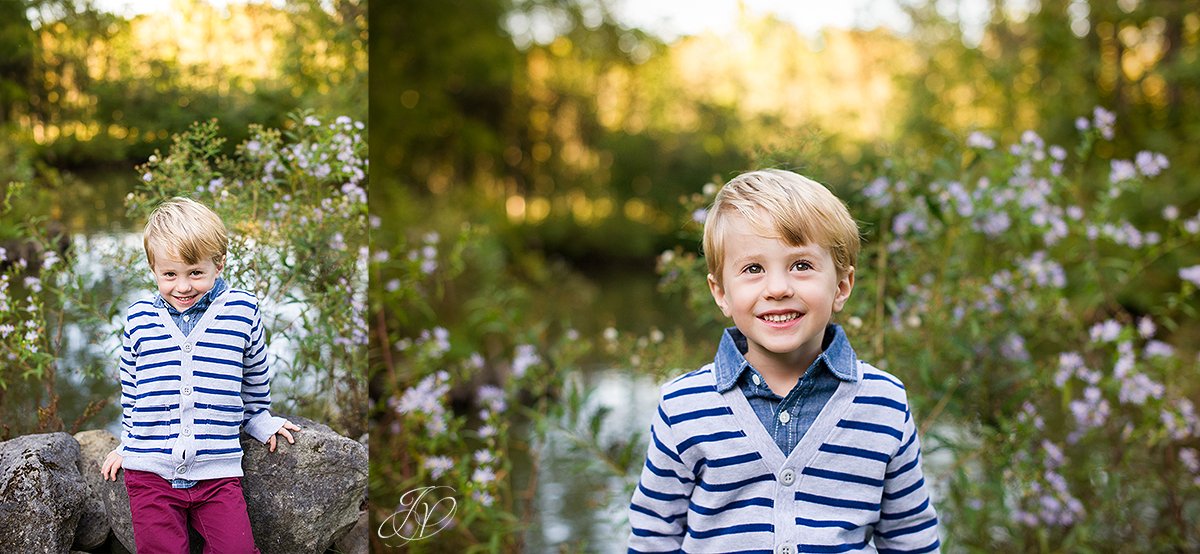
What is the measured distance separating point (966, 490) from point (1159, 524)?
3.54 ft

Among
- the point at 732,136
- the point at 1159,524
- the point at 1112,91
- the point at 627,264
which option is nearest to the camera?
the point at 1159,524

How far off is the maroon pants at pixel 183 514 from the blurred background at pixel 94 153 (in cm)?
26

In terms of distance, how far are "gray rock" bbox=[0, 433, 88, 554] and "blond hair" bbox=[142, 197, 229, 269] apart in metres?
0.45

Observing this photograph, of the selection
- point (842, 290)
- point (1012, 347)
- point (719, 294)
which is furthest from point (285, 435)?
point (1012, 347)

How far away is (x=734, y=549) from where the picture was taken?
187 cm

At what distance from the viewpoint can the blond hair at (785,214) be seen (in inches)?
72.5

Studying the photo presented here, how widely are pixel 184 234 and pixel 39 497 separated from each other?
590mm

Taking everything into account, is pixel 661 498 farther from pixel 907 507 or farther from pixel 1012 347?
pixel 1012 347

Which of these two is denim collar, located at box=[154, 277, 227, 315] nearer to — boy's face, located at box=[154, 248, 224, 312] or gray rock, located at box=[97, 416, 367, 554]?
boy's face, located at box=[154, 248, 224, 312]

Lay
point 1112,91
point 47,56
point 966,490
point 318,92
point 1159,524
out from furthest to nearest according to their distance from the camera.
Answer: point 1112,91 → point 1159,524 → point 966,490 → point 318,92 → point 47,56

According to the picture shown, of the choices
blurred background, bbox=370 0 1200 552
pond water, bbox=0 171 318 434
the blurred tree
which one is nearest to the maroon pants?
pond water, bbox=0 171 318 434

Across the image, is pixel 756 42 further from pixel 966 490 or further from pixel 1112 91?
pixel 966 490

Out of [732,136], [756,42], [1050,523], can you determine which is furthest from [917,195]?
[756,42]

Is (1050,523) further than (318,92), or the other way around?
(1050,523)
